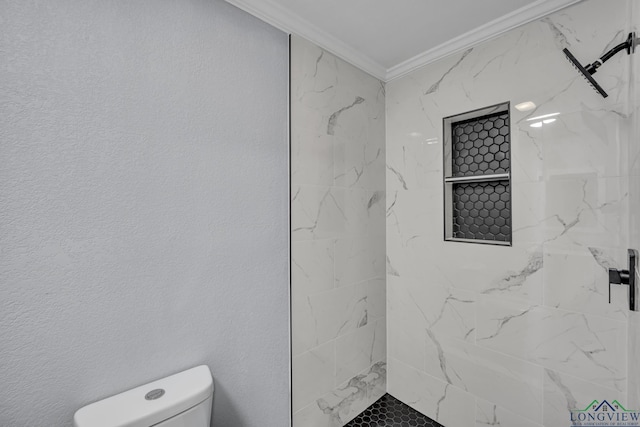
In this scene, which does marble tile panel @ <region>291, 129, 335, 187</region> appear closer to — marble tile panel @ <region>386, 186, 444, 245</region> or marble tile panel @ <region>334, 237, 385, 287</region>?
marble tile panel @ <region>334, 237, 385, 287</region>

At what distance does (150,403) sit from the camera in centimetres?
88

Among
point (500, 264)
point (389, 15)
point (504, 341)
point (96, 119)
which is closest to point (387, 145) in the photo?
point (389, 15)

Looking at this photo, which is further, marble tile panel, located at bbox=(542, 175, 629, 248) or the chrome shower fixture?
marble tile panel, located at bbox=(542, 175, 629, 248)

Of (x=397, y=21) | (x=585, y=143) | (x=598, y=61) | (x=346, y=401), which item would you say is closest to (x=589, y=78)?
(x=598, y=61)

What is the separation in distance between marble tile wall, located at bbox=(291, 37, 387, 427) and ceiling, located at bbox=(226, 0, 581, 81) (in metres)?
0.11

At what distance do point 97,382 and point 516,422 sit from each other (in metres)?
1.76

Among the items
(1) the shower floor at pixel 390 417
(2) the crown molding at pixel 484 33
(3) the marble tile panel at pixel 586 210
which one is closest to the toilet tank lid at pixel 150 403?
(1) the shower floor at pixel 390 417

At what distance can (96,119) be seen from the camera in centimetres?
89

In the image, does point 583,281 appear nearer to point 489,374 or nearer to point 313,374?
point 489,374

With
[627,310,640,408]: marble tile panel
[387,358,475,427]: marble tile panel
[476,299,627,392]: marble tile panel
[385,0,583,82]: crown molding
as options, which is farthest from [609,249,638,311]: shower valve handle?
[385,0,583,82]: crown molding

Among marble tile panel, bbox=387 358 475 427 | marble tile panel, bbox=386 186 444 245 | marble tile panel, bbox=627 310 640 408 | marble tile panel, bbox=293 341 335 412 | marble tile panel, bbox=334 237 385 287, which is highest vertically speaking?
marble tile panel, bbox=386 186 444 245

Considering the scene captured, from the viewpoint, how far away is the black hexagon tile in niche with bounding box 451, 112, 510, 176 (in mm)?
1502

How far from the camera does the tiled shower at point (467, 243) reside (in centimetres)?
113

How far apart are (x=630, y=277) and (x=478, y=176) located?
28.9 inches
